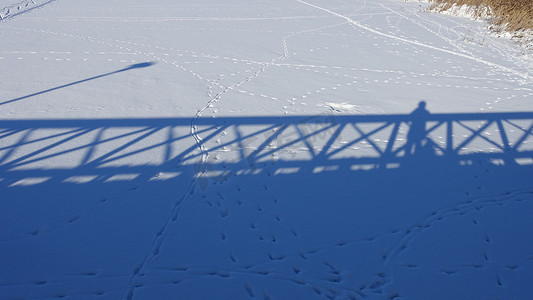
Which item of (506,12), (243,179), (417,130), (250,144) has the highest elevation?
(506,12)

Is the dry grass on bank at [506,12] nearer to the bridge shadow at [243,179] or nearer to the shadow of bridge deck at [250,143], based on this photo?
the shadow of bridge deck at [250,143]

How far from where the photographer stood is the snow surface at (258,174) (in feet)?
10.4

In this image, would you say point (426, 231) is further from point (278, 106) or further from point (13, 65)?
point (13, 65)

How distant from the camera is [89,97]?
6289 millimetres

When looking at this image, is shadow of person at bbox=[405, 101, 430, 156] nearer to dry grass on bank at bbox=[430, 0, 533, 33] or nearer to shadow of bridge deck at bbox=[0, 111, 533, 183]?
shadow of bridge deck at bbox=[0, 111, 533, 183]

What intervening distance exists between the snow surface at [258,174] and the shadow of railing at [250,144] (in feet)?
0.09

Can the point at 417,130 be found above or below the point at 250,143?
above

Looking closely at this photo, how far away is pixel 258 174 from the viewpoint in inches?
179

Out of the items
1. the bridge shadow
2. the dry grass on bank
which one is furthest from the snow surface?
the dry grass on bank

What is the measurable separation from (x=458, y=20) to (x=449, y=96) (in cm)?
892

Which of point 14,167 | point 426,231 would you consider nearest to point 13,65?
point 14,167

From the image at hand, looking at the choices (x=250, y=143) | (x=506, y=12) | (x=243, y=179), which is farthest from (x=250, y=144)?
(x=506, y=12)

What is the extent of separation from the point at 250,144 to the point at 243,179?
2.75ft

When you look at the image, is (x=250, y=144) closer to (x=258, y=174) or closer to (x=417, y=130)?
(x=258, y=174)
